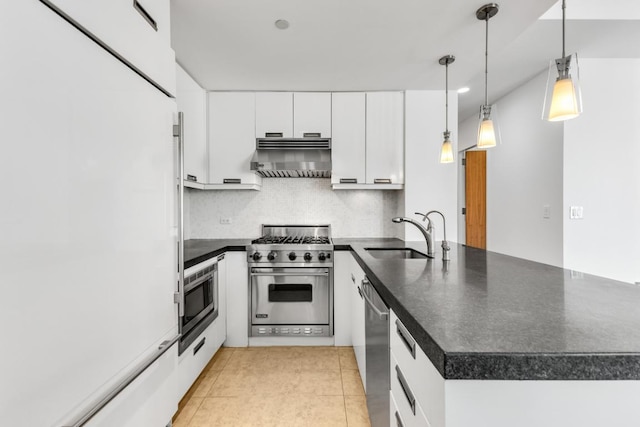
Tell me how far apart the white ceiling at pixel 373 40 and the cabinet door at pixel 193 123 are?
109 mm

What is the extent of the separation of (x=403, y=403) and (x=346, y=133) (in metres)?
2.40

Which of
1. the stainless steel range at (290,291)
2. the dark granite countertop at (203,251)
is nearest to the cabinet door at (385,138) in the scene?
the stainless steel range at (290,291)

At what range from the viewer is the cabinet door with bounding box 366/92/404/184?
2902 millimetres

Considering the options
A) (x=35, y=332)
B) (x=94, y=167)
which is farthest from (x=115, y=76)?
(x=35, y=332)

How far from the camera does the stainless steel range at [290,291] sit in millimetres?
2623

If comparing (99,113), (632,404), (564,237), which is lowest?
(632,404)

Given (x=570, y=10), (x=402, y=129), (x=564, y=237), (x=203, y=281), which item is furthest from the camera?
(x=402, y=129)

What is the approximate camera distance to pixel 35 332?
730mm

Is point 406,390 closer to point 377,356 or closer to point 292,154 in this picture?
point 377,356

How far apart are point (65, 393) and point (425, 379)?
0.98 metres

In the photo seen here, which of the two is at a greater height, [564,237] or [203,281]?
[564,237]

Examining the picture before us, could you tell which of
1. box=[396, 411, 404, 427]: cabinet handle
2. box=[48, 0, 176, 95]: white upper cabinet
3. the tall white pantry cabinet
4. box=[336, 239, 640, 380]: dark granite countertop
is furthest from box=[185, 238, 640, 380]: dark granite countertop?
box=[48, 0, 176, 95]: white upper cabinet

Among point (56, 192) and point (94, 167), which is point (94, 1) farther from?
point (56, 192)

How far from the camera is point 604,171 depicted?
2.60m
